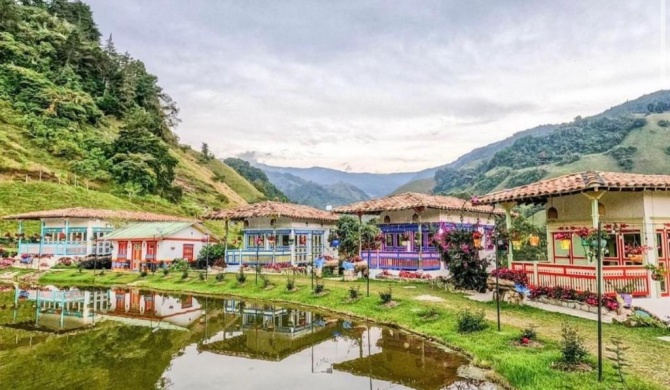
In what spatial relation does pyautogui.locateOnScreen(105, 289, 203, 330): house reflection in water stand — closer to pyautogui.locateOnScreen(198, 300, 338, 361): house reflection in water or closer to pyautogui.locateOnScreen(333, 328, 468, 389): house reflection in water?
pyautogui.locateOnScreen(198, 300, 338, 361): house reflection in water

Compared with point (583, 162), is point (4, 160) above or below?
below

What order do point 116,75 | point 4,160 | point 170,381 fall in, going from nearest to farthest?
1. point 170,381
2. point 4,160
3. point 116,75

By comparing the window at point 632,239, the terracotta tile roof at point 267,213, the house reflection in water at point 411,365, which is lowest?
the house reflection in water at point 411,365

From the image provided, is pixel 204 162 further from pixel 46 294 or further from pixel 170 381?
pixel 170 381

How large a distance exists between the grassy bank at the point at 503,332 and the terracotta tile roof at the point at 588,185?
13.6ft

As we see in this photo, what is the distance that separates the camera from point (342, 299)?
59.9 ft

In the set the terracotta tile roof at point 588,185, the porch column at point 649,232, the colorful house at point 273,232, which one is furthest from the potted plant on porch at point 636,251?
the colorful house at point 273,232

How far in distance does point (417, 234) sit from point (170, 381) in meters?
18.5

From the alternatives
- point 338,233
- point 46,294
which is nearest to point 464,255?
point 338,233

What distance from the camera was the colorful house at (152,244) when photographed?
3338 cm

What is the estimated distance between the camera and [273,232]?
30719 millimetres

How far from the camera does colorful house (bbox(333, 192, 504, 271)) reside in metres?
24.5

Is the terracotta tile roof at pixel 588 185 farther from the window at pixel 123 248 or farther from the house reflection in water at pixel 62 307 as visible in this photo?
the window at pixel 123 248

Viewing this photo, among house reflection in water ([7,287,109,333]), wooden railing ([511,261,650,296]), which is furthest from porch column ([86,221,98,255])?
wooden railing ([511,261,650,296])
